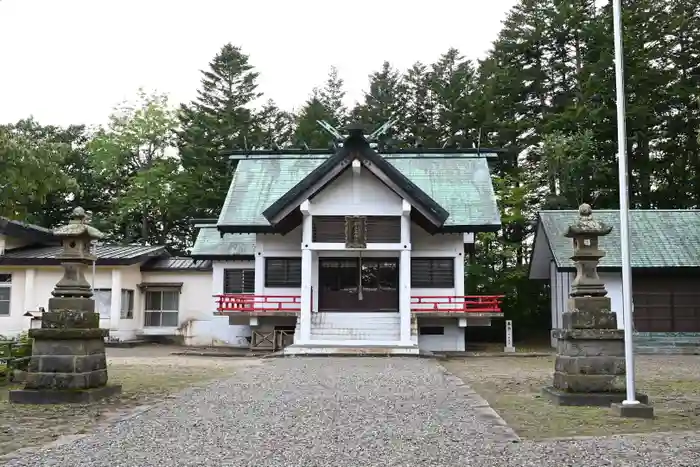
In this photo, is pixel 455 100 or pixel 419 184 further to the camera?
pixel 455 100

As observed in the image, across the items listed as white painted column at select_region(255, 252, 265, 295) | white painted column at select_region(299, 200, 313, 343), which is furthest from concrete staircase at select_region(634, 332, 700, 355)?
white painted column at select_region(255, 252, 265, 295)

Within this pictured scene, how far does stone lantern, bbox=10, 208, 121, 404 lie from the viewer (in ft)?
30.7

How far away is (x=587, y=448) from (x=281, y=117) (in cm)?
3992

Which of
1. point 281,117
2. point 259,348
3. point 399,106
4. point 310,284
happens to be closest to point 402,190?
point 310,284

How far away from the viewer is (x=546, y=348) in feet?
75.9

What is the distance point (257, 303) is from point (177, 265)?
5.97 metres

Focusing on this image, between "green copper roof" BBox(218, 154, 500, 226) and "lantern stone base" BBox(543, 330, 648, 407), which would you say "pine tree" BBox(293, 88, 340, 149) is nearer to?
"green copper roof" BBox(218, 154, 500, 226)

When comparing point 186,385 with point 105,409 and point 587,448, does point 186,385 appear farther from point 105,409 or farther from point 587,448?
point 587,448

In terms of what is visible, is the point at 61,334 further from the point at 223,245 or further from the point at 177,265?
the point at 177,265

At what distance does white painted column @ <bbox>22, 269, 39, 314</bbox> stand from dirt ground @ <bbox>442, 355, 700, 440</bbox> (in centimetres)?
1664

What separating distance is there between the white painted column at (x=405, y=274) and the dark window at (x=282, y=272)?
13.0 feet

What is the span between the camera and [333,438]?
6875 millimetres

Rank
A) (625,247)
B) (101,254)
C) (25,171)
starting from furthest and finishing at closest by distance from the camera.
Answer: (101,254), (25,171), (625,247)

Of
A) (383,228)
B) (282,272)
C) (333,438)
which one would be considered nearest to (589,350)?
(333,438)
